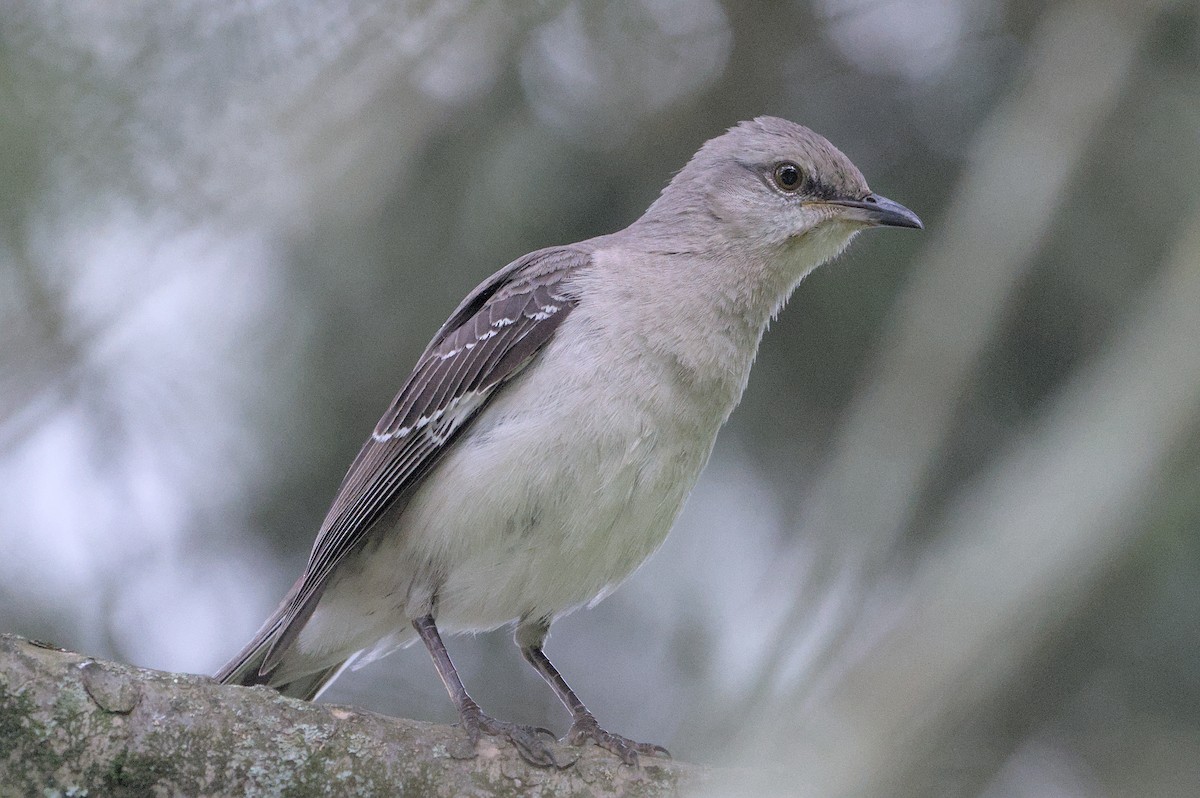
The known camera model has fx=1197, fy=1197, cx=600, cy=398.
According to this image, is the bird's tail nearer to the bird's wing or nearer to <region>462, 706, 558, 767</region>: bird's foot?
the bird's wing

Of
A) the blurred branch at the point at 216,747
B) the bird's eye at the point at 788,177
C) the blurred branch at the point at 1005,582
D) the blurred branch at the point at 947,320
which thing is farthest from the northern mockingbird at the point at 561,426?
the blurred branch at the point at 1005,582

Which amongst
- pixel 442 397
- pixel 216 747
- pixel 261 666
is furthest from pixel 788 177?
pixel 216 747

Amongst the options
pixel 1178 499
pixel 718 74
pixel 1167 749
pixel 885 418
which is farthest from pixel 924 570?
pixel 718 74

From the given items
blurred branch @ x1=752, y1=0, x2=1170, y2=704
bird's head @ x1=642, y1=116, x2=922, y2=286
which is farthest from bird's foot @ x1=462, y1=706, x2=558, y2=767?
bird's head @ x1=642, y1=116, x2=922, y2=286

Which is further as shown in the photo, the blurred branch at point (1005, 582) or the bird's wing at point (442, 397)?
the bird's wing at point (442, 397)

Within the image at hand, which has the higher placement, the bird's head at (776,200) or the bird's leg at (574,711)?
the bird's head at (776,200)

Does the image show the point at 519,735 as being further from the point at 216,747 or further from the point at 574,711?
the point at 216,747

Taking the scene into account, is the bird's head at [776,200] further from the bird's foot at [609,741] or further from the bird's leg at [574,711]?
the bird's foot at [609,741]
